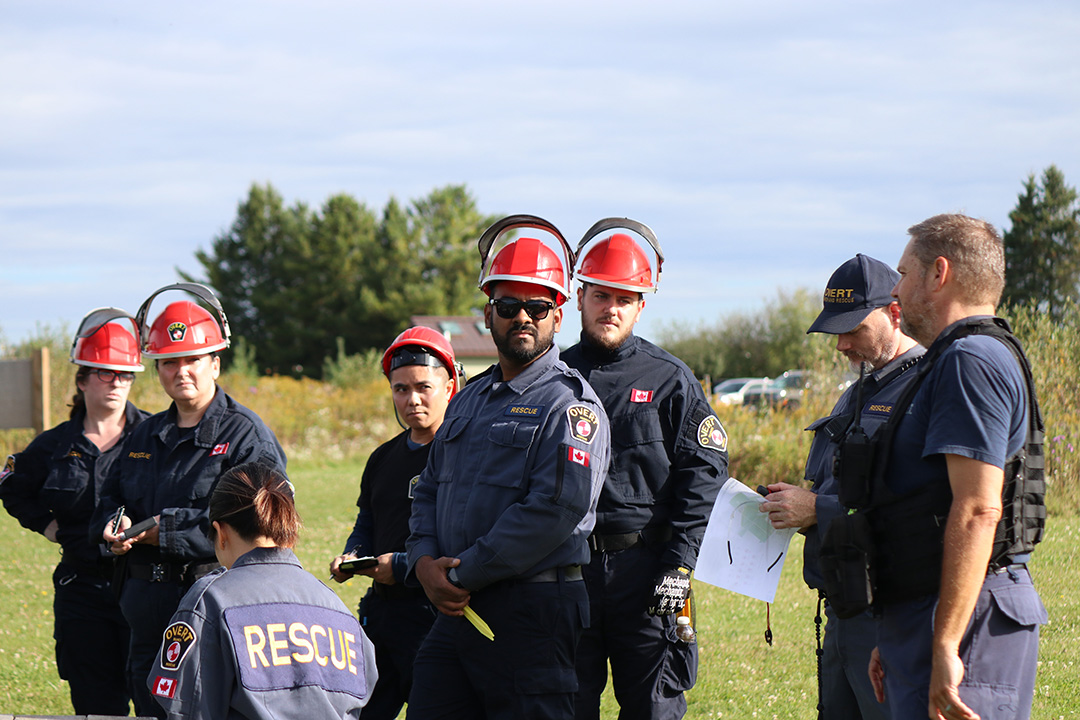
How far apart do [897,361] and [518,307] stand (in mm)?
1568

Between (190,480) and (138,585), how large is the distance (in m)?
0.56

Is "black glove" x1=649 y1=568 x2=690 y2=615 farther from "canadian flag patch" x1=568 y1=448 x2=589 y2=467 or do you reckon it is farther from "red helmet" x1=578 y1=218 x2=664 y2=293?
"red helmet" x1=578 y1=218 x2=664 y2=293

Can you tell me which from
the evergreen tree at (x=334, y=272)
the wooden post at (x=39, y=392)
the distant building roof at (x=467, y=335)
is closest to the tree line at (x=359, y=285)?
the evergreen tree at (x=334, y=272)

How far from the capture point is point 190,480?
193 inches

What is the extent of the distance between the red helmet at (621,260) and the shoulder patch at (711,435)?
2.20ft

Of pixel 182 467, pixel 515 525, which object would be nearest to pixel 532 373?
pixel 515 525

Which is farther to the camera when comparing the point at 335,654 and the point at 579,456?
the point at 579,456

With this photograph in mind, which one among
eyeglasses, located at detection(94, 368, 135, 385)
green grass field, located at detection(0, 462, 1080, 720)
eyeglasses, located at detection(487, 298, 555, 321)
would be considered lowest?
green grass field, located at detection(0, 462, 1080, 720)

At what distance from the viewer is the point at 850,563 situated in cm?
305

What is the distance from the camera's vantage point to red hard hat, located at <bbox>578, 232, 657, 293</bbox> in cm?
460

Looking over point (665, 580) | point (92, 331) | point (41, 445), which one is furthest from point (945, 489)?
point (41, 445)

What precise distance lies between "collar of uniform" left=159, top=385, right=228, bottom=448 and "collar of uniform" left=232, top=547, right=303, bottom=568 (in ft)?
6.22

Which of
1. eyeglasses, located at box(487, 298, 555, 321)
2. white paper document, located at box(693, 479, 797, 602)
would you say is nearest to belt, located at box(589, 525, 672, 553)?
white paper document, located at box(693, 479, 797, 602)

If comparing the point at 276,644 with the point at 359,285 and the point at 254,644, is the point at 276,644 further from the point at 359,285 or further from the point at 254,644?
the point at 359,285
